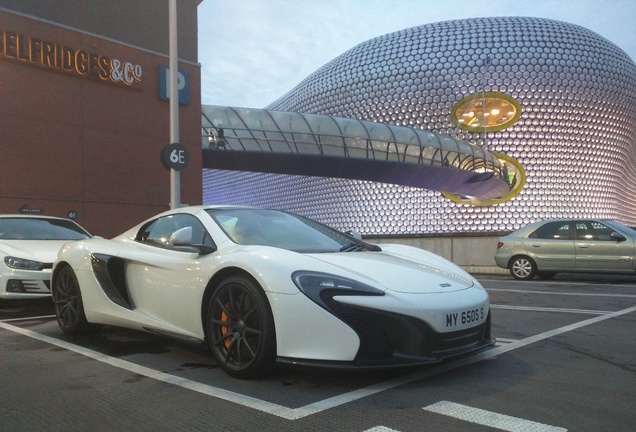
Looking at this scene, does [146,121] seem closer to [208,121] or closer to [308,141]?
[208,121]

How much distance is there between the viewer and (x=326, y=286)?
128 inches

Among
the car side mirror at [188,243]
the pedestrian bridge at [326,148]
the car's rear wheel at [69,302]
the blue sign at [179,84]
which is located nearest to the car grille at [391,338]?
the car side mirror at [188,243]

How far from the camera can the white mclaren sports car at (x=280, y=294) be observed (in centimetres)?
318

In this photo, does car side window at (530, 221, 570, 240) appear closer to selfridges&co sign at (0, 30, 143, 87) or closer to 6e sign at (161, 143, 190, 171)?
6e sign at (161, 143, 190, 171)

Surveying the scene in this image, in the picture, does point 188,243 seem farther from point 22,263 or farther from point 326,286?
point 22,263

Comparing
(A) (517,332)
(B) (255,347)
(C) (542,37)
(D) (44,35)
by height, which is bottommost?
(A) (517,332)

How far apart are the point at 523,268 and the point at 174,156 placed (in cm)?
765

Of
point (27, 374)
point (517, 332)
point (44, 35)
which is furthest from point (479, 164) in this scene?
point (27, 374)

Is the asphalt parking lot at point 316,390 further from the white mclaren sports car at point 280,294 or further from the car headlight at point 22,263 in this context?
the car headlight at point 22,263

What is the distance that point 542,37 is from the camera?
196ft

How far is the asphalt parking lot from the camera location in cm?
269

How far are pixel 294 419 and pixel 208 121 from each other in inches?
915

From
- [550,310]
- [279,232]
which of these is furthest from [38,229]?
[550,310]

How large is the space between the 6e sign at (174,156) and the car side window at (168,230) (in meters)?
5.28
